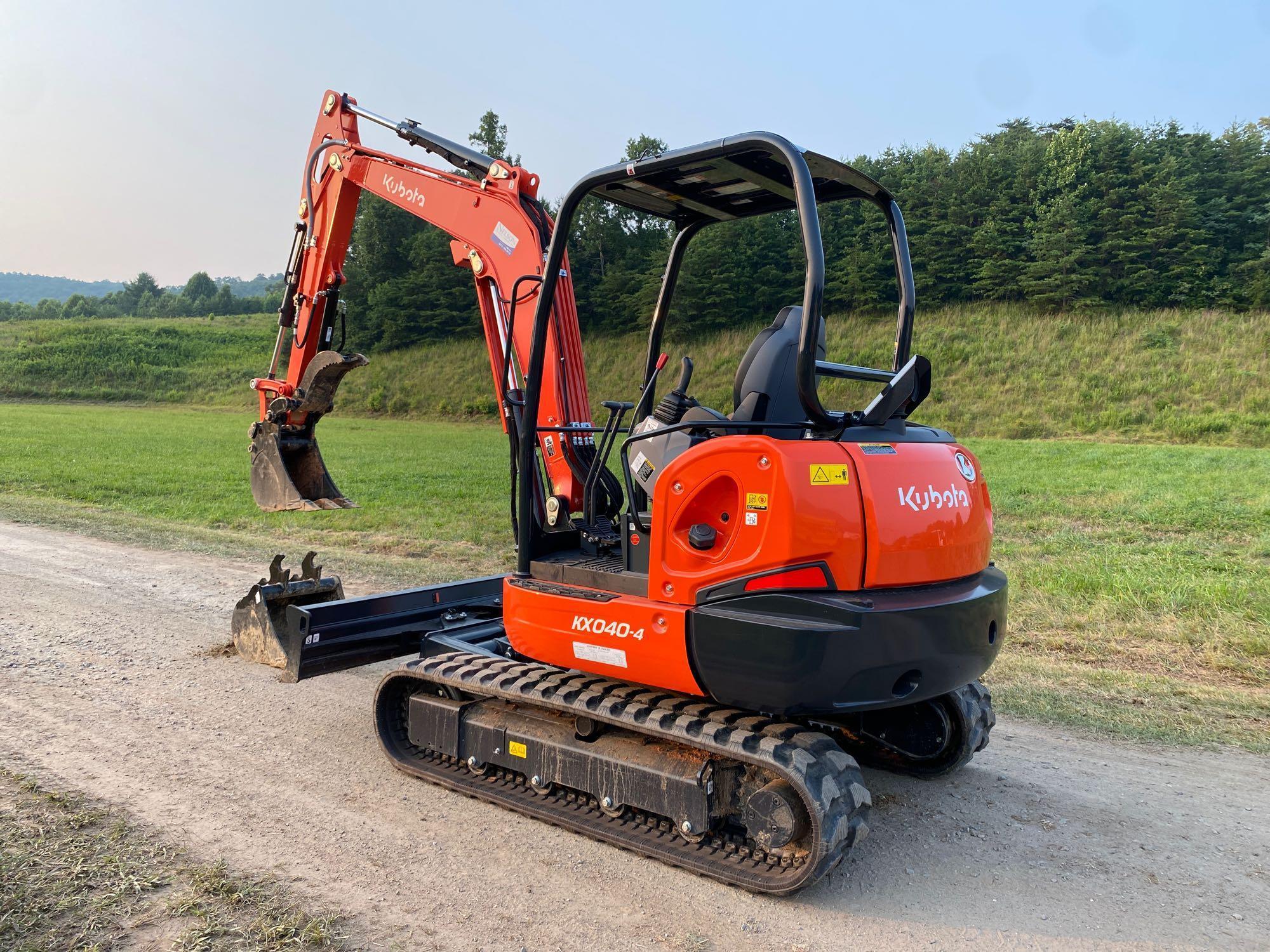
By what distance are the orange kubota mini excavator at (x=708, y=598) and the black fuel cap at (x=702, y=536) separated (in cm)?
1

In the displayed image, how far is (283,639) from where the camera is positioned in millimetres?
5816

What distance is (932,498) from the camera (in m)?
3.72

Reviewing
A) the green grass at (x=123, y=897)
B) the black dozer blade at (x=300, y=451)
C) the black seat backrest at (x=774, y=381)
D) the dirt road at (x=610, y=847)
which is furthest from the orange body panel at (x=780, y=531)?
the black dozer blade at (x=300, y=451)

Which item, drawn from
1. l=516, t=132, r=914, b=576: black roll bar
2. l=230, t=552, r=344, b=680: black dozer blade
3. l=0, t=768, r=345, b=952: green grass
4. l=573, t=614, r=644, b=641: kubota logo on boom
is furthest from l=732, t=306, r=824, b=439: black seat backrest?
l=230, t=552, r=344, b=680: black dozer blade

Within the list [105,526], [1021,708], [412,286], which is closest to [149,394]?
[412,286]

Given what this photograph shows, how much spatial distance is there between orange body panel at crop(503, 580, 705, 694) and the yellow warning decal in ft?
2.47

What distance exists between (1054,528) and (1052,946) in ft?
30.1

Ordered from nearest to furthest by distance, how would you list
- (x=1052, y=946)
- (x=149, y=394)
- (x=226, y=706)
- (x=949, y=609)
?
(x=1052, y=946), (x=949, y=609), (x=226, y=706), (x=149, y=394)

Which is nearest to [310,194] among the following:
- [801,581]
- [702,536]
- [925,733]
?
[702,536]

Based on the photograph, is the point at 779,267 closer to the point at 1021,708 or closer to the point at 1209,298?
the point at 1209,298

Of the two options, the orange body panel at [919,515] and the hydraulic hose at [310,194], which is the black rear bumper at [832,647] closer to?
the orange body panel at [919,515]

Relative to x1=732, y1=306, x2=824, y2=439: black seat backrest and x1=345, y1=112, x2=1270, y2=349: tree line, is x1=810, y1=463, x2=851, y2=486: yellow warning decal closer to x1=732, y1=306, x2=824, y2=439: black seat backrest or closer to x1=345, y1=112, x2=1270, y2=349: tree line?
x1=732, y1=306, x2=824, y2=439: black seat backrest

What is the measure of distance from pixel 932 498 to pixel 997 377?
A: 2479 centimetres

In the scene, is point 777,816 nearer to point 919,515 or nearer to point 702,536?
point 702,536
